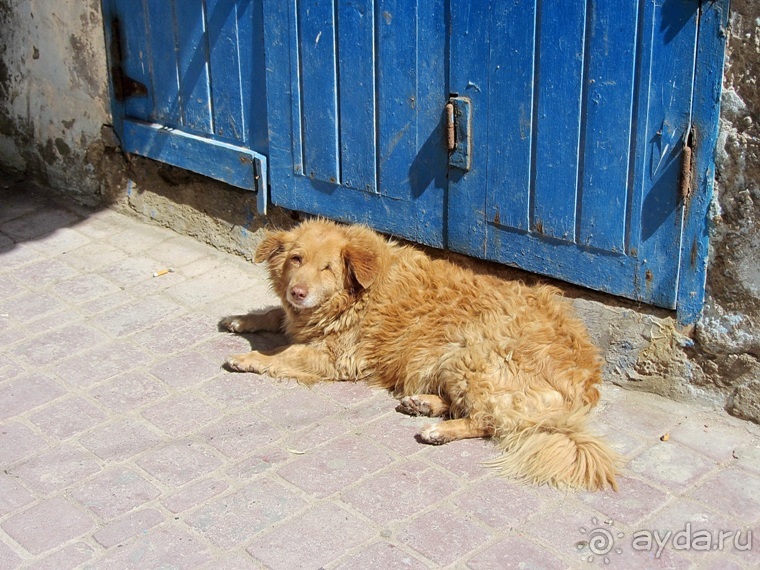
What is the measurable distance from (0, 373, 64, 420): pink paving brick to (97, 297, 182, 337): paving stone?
65cm

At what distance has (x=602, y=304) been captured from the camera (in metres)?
5.15

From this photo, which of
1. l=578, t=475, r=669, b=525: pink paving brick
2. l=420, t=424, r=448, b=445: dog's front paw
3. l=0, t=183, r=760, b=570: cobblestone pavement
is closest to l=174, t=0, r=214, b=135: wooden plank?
l=0, t=183, r=760, b=570: cobblestone pavement

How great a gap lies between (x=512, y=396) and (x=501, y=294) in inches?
27.4

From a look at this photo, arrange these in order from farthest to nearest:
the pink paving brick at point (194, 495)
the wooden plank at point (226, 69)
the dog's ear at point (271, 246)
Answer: the wooden plank at point (226, 69) → the dog's ear at point (271, 246) → the pink paving brick at point (194, 495)

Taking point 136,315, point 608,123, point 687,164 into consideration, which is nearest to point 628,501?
point 687,164

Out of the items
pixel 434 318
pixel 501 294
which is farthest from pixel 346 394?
pixel 501 294

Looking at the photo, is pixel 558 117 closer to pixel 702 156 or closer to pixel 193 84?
pixel 702 156

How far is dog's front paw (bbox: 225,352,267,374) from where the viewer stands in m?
5.50

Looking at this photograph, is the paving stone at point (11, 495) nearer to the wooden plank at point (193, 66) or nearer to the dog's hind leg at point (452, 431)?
the dog's hind leg at point (452, 431)

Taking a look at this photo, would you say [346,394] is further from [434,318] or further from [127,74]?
[127,74]

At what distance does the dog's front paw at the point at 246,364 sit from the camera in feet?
18.0

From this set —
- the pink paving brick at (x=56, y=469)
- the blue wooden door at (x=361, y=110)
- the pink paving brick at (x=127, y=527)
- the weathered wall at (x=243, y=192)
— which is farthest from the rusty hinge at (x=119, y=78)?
the pink paving brick at (x=127, y=527)

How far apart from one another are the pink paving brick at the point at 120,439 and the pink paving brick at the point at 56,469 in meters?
0.08

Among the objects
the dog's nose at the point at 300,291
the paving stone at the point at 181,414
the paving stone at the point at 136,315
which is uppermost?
the dog's nose at the point at 300,291
